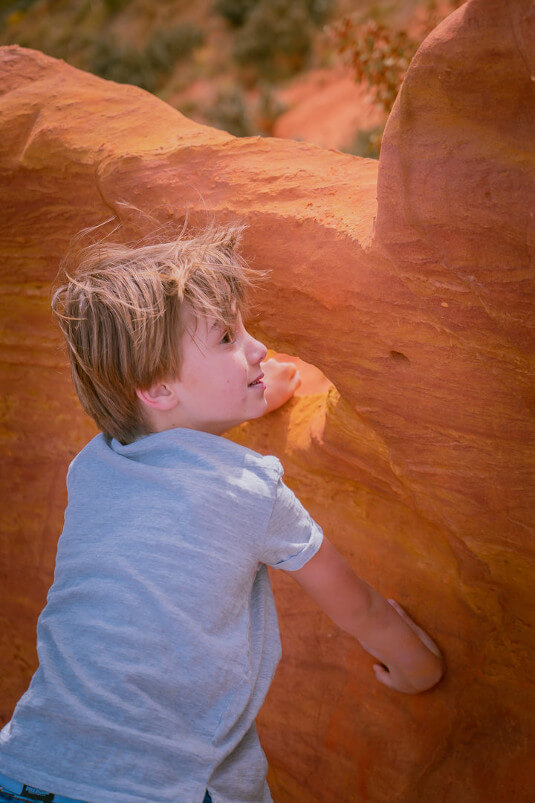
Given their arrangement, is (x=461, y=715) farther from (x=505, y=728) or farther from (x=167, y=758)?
(x=167, y=758)

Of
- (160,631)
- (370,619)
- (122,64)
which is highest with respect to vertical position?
(160,631)

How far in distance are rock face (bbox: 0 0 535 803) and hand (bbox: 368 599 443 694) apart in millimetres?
51

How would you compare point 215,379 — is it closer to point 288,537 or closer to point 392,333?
point 288,537

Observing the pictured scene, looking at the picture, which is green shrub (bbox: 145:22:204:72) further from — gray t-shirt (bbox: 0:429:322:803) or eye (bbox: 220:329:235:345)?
gray t-shirt (bbox: 0:429:322:803)

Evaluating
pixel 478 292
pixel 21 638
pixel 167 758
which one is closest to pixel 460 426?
pixel 478 292

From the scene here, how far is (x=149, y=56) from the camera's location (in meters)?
12.9

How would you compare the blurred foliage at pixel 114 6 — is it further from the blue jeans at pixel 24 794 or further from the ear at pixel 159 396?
the blue jeans at pixel 24 794

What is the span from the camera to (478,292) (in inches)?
71.4

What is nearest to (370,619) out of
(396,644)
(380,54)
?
(396,644)

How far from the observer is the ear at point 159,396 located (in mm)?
1711

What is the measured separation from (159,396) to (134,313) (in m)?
0.20

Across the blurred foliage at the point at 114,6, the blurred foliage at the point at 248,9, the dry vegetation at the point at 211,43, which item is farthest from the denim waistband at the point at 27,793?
the blurred foliage at the point at 114,6

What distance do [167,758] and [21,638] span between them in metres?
2.19

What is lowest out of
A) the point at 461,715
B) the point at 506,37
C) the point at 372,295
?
the point at 461,715
